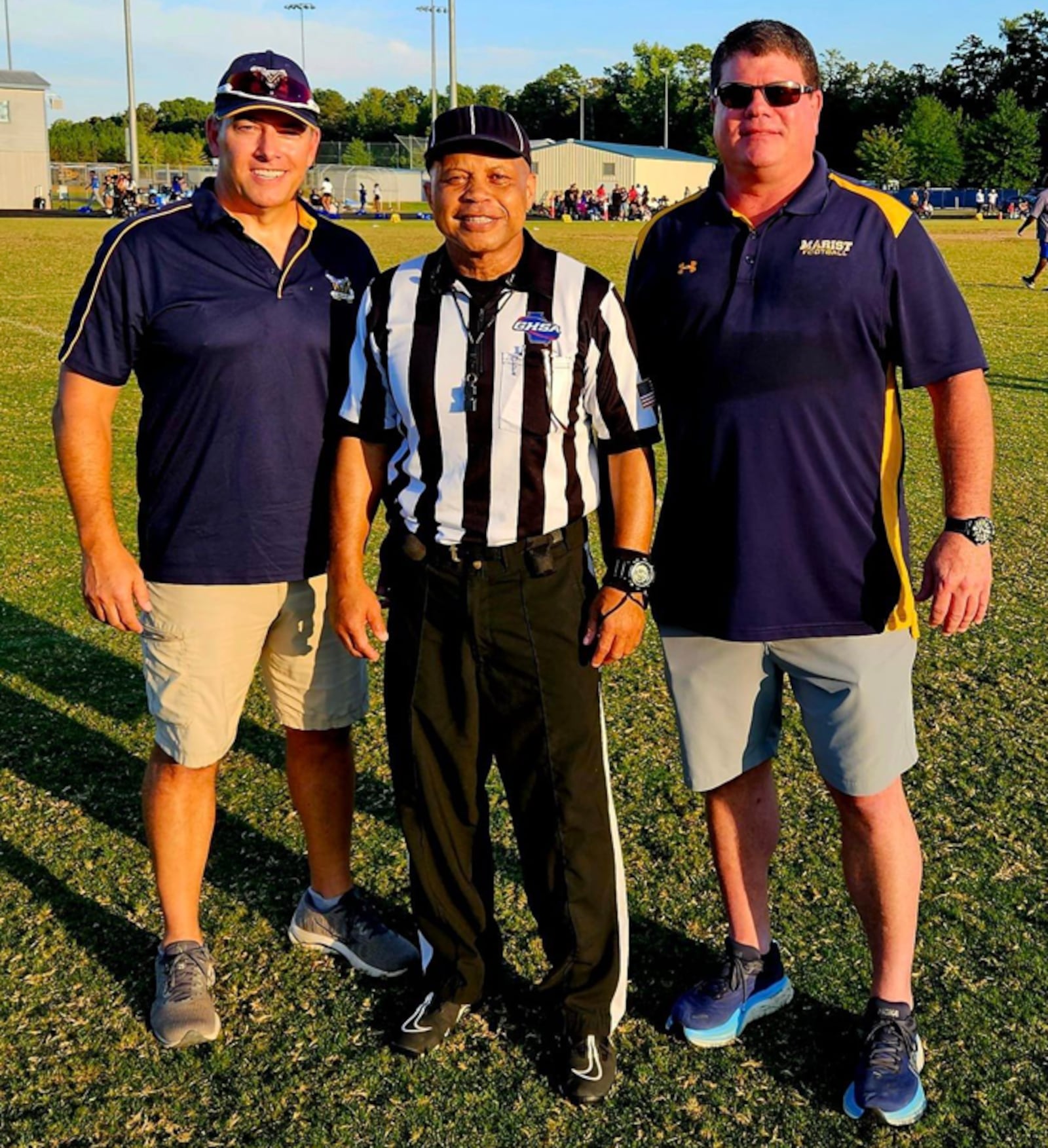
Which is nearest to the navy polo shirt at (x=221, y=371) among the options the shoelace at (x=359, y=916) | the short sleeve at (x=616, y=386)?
the short sleeve at (x=616, y=386)

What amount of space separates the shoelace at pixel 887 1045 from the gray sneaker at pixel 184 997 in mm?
1537

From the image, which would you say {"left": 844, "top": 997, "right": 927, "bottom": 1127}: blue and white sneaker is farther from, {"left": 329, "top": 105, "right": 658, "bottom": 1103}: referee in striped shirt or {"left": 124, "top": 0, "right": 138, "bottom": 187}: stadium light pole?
{"left": 124, "top": 0, "right": 138, "bottom": 187}: stadium light pole

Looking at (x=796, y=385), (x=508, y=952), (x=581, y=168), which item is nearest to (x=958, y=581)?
(x=796, y=385)

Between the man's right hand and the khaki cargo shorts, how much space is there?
7cm

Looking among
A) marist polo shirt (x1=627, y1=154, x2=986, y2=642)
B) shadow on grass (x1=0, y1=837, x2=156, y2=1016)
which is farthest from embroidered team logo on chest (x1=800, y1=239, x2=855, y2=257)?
shadow on grass (x1=0, y1=837, x2=156, y2=1016)

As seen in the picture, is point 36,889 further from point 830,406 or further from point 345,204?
point 345,204

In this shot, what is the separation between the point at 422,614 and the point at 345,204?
57.4 m

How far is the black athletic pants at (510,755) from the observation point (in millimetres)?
2795

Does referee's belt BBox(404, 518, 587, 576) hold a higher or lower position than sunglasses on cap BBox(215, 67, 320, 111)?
lower

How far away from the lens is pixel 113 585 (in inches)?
118

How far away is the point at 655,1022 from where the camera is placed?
3.10 m

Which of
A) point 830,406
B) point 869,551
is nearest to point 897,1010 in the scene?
point 869,551

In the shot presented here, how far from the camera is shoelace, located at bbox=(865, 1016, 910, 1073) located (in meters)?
2.77

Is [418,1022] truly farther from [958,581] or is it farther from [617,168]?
[617,168]
